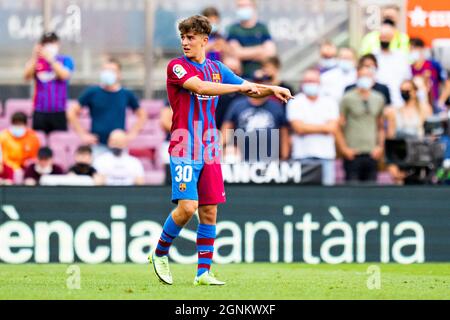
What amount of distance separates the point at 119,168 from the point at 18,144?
1558 mm

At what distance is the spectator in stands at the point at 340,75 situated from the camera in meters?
19.1

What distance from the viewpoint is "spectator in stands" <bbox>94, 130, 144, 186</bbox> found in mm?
17547

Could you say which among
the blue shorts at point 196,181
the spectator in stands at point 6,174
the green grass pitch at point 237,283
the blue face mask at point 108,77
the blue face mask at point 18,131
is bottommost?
the green grass pitch at point 237,283

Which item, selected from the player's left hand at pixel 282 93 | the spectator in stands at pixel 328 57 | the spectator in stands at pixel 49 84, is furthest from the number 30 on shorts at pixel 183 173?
the spectator in stands at pixel 328 57

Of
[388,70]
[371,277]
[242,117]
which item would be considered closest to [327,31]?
[388,70]

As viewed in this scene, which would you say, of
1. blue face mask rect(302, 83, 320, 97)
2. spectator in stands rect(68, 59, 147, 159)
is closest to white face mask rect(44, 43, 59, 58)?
spectator in stands rect(68, 59, 147, 159)

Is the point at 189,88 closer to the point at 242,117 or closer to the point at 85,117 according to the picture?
the point at 242,117

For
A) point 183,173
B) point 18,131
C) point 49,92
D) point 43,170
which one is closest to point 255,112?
point 43,170

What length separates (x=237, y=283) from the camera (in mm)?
11750

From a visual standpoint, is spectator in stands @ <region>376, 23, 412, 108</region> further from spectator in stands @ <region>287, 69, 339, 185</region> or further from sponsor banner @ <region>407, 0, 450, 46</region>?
spectator in stands @ <region>287, 69, 339, 185</region>

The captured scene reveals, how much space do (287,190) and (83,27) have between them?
5086mm

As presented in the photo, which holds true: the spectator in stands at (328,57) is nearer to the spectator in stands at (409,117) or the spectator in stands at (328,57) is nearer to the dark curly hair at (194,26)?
the spectator in stands at (409,117)

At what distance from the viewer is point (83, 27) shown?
19.7 meters

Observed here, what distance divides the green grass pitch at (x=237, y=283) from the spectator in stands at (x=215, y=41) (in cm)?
452
